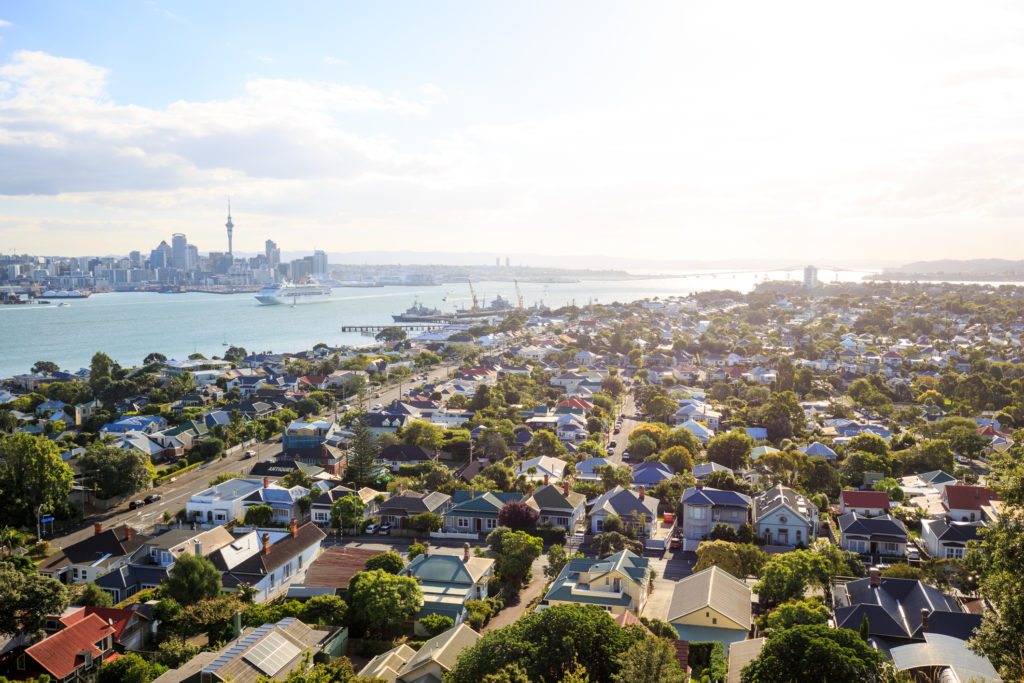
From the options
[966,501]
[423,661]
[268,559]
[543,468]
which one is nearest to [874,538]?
[966,501]

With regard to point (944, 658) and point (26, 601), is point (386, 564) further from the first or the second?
point (944, 658)

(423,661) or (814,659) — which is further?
(423,661)

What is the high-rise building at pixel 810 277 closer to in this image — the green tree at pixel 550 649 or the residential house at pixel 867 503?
the residential house at pixel 867 503

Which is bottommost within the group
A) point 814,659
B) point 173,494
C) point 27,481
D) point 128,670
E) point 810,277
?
point 173,494

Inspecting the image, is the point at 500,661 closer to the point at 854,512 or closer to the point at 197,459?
the point at 854,512

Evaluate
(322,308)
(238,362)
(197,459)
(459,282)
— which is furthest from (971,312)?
(459,282)

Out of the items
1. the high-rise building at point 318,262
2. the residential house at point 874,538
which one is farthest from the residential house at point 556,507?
the high-rise building at point 318,262
